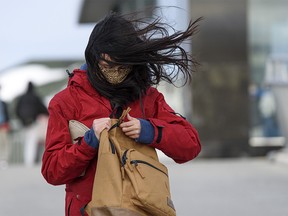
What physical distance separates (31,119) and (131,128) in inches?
400

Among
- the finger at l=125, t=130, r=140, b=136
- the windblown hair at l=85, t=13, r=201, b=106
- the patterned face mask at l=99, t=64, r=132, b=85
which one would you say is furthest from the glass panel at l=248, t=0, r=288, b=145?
the finger at l=125, t=130, r=140, b=136

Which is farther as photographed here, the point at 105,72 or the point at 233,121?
the point at 233,121

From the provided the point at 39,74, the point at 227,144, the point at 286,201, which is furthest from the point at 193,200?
the point at 39,74

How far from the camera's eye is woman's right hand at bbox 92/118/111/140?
2609 mm

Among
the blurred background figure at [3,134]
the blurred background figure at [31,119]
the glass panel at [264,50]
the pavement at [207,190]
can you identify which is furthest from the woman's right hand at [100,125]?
the blurred background figure at [31,119]

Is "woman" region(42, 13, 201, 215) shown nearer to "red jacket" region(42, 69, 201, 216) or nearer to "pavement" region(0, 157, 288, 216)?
"red jacket" region(42, 69, 201, 216)

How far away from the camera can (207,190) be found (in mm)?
8484

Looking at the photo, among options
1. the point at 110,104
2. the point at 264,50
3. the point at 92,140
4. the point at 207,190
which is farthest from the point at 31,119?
the point at 92,140

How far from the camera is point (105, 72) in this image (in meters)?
2.74

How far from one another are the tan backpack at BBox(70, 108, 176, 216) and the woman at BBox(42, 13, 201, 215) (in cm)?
8

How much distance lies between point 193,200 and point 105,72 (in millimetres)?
5138

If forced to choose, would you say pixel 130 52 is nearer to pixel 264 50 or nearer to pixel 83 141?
pixel 83 141

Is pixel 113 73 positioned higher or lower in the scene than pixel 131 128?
higher

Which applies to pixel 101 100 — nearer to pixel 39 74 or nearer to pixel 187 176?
pixel 187 176
